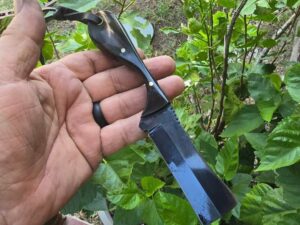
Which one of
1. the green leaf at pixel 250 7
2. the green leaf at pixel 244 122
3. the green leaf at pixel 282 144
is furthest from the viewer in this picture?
the green leaf at pixel 244 122

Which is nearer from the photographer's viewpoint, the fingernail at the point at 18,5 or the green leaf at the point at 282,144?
the green leaf at the point at 282,144

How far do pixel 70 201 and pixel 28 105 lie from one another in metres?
0.22

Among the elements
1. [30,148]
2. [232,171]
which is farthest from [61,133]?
[232,171]

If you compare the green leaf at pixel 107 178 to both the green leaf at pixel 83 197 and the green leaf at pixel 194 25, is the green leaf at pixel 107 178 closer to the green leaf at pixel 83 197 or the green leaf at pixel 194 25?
the green leaf at pixel 83 197

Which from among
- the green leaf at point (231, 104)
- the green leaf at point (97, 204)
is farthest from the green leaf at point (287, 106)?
the green leaf at point (97, 204)

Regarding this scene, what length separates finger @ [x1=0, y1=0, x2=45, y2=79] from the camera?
2.84ft

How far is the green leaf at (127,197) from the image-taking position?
33.3 inches

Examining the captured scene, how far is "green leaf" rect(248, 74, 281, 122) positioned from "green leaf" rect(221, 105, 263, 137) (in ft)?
0.10

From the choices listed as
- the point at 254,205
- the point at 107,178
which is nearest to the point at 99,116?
the point at 107,178

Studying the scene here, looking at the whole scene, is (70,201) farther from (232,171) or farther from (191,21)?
(191,21)

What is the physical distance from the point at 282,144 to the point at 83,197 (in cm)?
42

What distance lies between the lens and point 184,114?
1.05m

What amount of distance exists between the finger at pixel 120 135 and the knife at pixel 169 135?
40mm

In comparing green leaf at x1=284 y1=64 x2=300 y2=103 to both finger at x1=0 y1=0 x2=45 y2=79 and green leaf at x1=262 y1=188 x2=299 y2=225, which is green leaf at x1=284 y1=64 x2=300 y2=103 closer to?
green leaf at x1=262 y1=188 x2=299 y2=225
